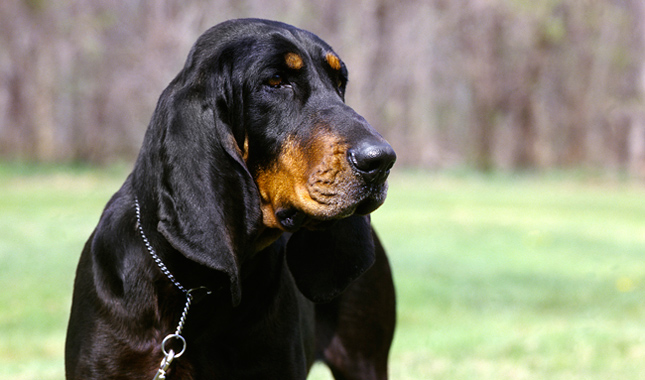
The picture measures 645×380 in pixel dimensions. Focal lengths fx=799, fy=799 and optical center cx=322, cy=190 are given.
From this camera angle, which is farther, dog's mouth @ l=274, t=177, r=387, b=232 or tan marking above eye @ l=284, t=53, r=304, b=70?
tan marking above eye @ l=284, t=53, r=304, b=70

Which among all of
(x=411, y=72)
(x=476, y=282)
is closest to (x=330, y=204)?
(x=476, y=282)

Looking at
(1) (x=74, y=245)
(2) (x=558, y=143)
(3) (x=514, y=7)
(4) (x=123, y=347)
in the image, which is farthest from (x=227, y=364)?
(2) (x=558, y=143)

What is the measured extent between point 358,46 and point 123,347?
24.4 m

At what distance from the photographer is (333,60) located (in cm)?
327

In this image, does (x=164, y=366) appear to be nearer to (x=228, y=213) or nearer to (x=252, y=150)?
(x=228, y=213)

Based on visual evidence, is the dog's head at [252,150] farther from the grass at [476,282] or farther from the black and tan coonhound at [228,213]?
the grass at [476,282]

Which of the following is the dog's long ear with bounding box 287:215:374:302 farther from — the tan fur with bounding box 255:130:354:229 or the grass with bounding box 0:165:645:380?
the grass with bounding box 0:165:645:380

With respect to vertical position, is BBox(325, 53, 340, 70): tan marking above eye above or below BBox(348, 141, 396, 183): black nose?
above

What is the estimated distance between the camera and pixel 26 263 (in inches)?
388

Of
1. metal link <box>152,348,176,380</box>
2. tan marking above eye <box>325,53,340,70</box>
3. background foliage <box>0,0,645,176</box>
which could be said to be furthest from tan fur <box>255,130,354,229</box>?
background foliage <box>0,0,645,176</box>

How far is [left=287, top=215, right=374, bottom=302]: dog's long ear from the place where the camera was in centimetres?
328

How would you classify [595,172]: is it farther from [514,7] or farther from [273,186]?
[273,186]

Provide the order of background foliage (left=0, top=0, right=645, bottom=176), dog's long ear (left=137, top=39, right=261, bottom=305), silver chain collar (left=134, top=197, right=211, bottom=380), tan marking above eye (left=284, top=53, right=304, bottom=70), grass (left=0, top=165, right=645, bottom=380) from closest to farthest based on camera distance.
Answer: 1. dog's long ear (left=137, top=39, right=261, bottom=305)
2. silver chain collar (left=134, top=197, right=211, bottom=380)
3. tan marking above eye (left=284, top=53, right=304, bottom=70)
4. grass (left=0, top=165, right=645, bottom=380)
5. background foliage (left=0, top=0, right=645, bottom=176)

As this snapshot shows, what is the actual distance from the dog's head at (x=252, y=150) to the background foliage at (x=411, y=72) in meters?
20.9
